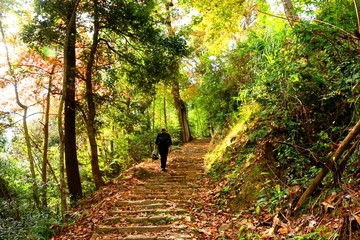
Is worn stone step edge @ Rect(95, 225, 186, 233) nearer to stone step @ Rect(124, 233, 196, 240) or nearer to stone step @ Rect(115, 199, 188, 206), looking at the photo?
stone step @ Rect(124, 233, 196, 240)

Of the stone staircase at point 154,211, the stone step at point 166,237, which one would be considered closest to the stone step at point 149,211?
the stone staircase at point 154,211

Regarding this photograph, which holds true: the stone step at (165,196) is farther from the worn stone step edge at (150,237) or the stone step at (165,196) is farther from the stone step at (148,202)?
the worn stone step edge at (150,237)

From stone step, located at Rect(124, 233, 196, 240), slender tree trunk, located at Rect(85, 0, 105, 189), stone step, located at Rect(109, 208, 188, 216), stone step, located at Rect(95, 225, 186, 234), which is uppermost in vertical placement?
slender tree trunk, located at Rect(85, 0, 105, 189)

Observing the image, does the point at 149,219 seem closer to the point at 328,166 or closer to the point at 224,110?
the point at 328,166

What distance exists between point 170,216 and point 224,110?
27.0 ft

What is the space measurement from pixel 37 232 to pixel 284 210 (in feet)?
18.7

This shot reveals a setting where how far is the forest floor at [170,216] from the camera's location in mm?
4727

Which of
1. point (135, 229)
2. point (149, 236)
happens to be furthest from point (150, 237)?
point (135, 229)

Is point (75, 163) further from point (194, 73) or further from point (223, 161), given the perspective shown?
point (194, 73)

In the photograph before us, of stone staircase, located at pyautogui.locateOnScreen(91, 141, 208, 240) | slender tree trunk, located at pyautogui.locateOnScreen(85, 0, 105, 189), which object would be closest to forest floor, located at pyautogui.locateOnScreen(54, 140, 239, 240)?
stone staircase, located at pyautogui.locateOnScreen(91, 141, 208, 240)

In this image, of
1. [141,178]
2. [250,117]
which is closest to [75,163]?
[141,178]

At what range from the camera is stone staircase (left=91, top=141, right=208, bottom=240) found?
239 inches

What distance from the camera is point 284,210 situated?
4766 mm

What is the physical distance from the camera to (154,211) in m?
7.04
